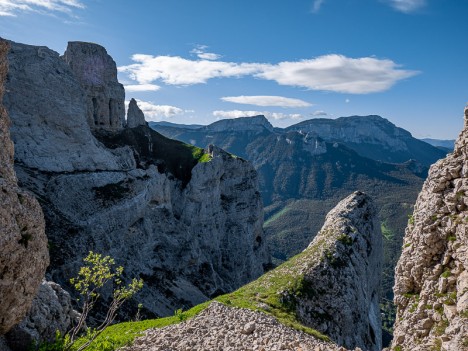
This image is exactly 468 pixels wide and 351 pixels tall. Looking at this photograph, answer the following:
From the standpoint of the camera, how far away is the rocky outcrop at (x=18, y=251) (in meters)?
14.0

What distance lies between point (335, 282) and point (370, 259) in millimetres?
15883

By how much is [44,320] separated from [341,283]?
81.4 ft

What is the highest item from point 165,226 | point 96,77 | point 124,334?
point 96,77

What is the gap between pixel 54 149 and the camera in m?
48.7

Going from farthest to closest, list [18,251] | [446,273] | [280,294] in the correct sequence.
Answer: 1. [280,294]
2. [18,251]
3. [446,273]

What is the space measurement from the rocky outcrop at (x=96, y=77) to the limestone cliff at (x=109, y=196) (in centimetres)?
74

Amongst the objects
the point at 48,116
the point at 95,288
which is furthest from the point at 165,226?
the point at 95,288

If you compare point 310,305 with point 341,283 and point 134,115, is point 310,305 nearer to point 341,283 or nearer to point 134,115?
point 341,283

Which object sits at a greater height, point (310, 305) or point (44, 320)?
point (44, 320)

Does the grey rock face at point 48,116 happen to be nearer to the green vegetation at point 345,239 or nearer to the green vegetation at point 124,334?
the green vegetation at point 124,334

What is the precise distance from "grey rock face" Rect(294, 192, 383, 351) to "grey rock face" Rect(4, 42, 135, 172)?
34.8 meters

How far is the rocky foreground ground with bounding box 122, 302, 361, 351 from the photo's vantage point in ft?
53.6

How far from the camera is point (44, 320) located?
18875 mm

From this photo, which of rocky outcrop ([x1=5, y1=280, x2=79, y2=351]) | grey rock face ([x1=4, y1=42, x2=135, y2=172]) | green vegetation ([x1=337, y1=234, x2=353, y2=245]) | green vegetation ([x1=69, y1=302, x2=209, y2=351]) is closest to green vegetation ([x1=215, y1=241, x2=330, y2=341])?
green vegetation ([x1=337, y1=234, x2=353, y2=245])
